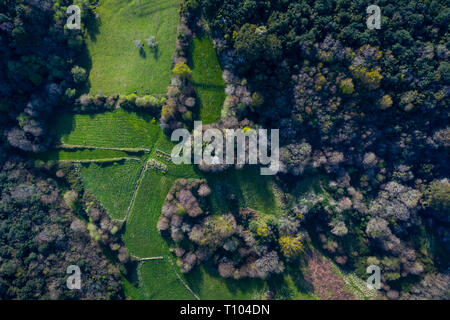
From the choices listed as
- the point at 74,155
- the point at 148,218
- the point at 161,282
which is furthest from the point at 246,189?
the point at 74,155

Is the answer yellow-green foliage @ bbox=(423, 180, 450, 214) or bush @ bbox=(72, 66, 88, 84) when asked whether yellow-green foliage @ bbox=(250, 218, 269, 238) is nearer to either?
yellow-green foliage @ bbox=(423, 180, 450, 214)

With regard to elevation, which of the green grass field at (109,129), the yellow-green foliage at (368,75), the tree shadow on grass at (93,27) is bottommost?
the green grass field at (109,129)

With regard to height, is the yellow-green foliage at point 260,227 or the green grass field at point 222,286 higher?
the yellow-green foliage at point 260,227

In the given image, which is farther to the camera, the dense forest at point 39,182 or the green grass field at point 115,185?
the green grass field at point 115,185

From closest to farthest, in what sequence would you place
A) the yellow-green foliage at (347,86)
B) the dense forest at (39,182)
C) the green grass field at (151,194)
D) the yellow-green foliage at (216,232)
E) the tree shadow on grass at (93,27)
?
1. the yellow-green foliage at (347,86)
2. the yellow-green foliage at (216,232)
3. the dense forest at (39,182)
4. the green grass field at (151,194)
5. the tree shadow on grass at (93,27)

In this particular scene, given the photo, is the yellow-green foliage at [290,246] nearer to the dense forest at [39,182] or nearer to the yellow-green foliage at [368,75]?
the dense forest at [39,182]

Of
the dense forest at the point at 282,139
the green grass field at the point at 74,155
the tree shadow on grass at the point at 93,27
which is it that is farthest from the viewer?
the green grass field at the point at 74,155

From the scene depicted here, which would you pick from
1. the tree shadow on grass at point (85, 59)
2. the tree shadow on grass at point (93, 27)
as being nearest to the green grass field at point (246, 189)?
the tree shadow on grass at point (85, 59)

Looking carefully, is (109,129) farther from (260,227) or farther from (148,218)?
(260,227)
